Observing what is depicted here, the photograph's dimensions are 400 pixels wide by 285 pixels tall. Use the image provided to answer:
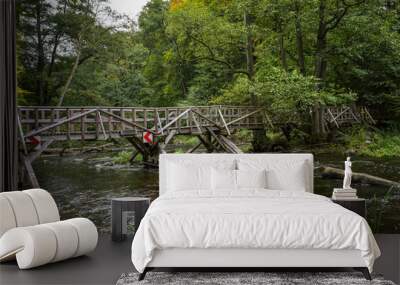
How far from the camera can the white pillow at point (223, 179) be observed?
18.2 feet

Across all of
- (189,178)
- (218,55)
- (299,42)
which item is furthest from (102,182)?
(299,42)

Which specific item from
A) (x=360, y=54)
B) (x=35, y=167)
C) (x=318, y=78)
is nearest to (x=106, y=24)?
(x=35, y=167)

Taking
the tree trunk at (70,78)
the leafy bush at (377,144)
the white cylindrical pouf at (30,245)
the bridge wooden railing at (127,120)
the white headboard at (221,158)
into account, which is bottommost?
the white cylindrical pouf at (30,245)

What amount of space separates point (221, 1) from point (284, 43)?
0.91 metres

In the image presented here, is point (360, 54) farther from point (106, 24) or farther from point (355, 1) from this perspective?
point (106, 24)

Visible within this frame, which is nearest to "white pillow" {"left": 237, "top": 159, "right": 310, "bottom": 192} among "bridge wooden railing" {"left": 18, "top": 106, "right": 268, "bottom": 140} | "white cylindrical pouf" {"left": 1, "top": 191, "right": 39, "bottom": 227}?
"bridge wooden railing" {"left": 18, "top": 106, "right": 268, "bottom": 140}

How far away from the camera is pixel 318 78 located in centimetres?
676

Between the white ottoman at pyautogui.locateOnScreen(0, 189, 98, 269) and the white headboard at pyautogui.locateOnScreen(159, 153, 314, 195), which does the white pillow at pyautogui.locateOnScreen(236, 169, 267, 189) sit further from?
the white ottoman at pyautogui.locateOnScreen(0, 189, 98, 269)

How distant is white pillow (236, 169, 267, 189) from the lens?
217 inches

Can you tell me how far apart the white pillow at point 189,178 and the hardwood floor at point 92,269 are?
0.81m

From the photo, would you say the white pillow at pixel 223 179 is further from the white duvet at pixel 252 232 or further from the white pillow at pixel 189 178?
the white duvet at pixel 252 232

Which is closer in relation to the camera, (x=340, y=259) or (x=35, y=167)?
(x=340, y=259)

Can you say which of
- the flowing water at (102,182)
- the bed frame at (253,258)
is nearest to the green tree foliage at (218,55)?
the flowing water at (102,182)

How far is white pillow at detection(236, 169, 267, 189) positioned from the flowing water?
1.31 m
